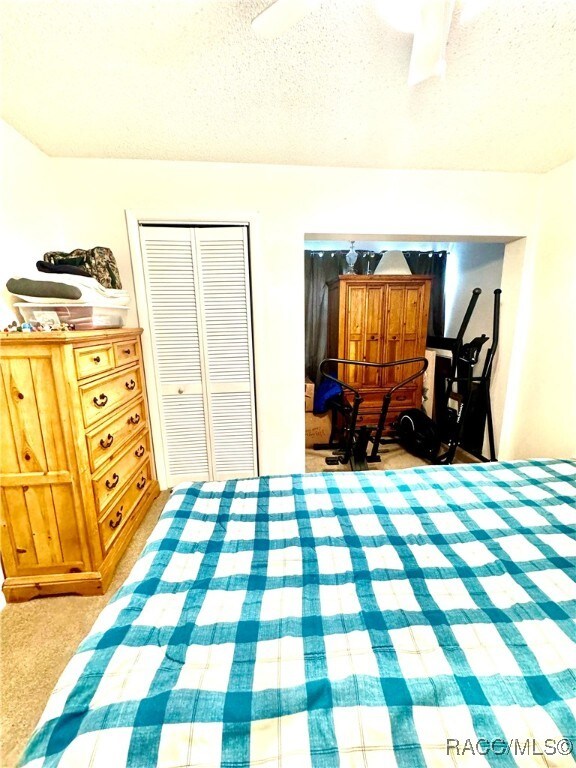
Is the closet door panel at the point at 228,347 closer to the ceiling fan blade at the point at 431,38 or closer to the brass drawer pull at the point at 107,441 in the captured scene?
the brass drawer pull at the point at 107,441

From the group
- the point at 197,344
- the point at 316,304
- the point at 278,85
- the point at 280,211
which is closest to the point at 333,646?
the point at 197,344

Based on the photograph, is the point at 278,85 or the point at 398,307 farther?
the point at 398,307

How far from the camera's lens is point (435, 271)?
4.02 meters

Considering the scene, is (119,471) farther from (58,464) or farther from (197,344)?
(197,344)

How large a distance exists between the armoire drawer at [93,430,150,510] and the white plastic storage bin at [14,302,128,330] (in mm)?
806

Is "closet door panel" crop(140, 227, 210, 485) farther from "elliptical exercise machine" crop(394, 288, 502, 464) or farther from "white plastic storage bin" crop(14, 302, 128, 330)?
"elliptical exercise machine" crop(394, 288, 502, 464)

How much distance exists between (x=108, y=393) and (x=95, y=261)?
0.85 meters

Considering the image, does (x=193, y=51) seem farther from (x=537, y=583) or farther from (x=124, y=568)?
(x=124, y=568)

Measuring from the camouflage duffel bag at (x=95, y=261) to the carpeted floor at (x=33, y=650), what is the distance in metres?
1.73

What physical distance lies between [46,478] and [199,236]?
173cm

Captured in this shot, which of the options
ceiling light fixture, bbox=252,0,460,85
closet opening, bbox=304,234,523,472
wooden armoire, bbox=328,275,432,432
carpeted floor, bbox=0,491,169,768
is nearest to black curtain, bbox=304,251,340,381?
closet opening, bbox=304,234,523,472

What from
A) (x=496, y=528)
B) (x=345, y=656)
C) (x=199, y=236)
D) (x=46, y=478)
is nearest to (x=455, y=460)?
(x=496, y=528)

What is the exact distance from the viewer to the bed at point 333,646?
0.58m

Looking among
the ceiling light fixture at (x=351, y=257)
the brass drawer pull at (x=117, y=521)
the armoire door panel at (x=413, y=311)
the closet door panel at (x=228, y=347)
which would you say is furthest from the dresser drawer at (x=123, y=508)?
the ceiling light fixture at (x=351, y=257)
